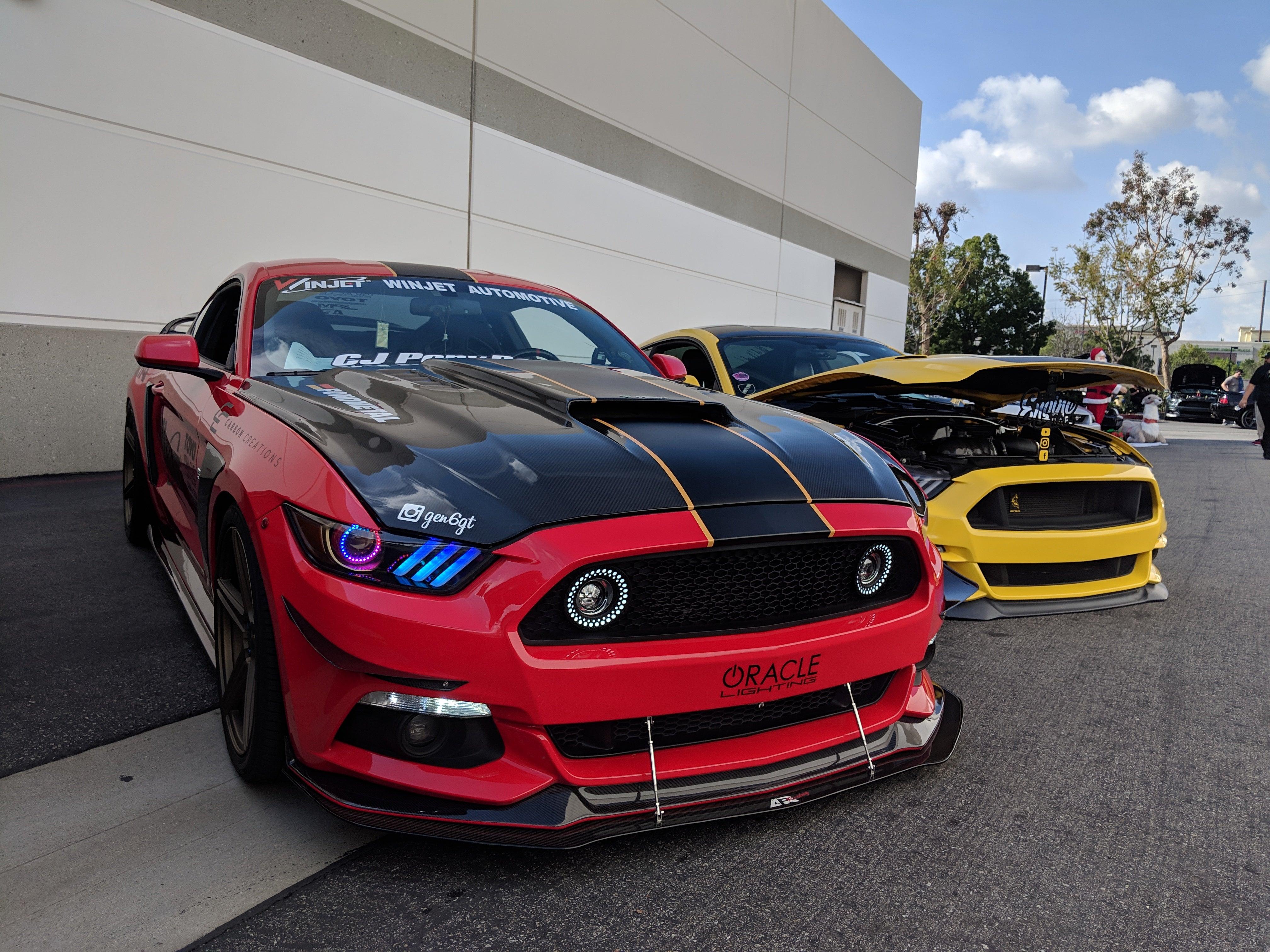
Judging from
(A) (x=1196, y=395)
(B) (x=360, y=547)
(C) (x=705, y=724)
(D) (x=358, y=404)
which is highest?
(A) (x=1196, y=395)

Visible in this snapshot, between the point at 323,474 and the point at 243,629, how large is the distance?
0.51 m

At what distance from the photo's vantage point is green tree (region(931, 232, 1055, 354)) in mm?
54625

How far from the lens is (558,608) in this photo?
5.99 ft

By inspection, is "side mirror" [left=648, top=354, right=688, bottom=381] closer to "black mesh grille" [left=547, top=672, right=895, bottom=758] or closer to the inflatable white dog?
"black mesh grille" [left=547, top=672, right=895, bottom=758]

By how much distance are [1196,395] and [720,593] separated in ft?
108

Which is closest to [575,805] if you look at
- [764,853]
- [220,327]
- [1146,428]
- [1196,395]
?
[764,853]

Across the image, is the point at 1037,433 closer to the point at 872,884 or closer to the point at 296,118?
the point at 872,884

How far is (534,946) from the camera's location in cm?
165

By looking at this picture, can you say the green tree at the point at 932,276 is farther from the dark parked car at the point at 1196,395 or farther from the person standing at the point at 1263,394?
the person standing at the point at 1263,394

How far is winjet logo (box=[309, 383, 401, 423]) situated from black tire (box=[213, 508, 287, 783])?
1.30 feet

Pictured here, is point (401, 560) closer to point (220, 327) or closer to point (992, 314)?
point (220, 327)

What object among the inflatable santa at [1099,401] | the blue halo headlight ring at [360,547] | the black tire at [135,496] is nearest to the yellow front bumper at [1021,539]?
the blue halo headlight ring at [360,547]

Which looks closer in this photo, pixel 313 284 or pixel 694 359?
pixel 313 284

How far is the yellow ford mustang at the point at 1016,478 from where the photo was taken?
12.5ft
